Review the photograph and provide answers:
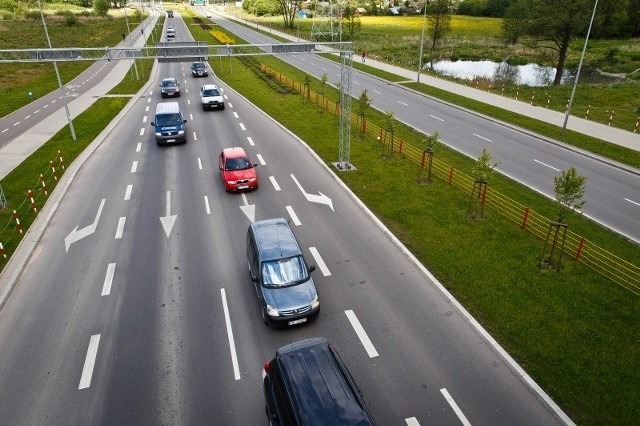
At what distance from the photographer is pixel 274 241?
1312 cm

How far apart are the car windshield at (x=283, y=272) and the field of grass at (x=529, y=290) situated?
5052 millimetres

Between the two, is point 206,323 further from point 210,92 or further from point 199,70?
point 199,70

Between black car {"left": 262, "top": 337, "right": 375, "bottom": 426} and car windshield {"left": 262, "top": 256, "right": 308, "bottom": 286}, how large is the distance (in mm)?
3049

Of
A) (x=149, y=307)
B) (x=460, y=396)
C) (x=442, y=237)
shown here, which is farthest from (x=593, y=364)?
(x=149, y=307)

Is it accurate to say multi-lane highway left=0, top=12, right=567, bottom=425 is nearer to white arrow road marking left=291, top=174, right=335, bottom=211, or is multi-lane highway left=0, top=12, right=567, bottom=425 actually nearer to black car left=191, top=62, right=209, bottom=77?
white arrow road marking left=291, top=174, right=335, bottom=211

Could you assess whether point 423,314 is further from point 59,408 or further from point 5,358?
point 5,358

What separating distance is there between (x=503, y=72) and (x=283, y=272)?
6214cm

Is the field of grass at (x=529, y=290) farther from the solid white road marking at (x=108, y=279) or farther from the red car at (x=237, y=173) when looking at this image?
→ the solid white road marking at (x=108, y=279)

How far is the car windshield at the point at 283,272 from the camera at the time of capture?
12141mm

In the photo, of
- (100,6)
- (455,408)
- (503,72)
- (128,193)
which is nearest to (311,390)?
(455,408)

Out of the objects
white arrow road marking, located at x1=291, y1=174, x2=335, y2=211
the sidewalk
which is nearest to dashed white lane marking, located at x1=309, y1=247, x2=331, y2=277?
white arrow road marking, located at x1=291, y1=174, x2=335, y2=211

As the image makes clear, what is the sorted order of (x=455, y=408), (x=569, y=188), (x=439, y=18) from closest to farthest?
1. (x=455, y=408)
2. (x=569, y=188)
3. (x=439, y=18)

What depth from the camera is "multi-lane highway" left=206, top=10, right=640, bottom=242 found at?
64.1 feet

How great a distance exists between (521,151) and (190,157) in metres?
21.3
